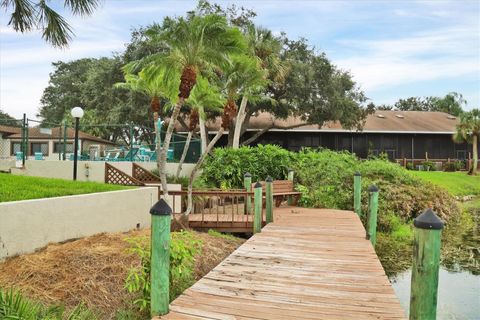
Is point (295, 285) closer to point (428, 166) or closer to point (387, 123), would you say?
point (428, 166)

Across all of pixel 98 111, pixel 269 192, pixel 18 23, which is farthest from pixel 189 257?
pixel 98 111

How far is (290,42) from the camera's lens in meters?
29.0

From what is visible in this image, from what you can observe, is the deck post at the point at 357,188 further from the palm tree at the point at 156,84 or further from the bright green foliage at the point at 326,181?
the palm tree at the point at 156,84

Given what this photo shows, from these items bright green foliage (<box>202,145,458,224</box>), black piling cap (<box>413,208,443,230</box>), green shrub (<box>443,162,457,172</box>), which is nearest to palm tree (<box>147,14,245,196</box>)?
black piling cap (<box>413,208,443,230</box>)

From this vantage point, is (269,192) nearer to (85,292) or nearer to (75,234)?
(75,234)

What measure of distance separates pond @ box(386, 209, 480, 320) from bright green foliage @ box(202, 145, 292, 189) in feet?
20.6

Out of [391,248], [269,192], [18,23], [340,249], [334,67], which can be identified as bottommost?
[391,248]

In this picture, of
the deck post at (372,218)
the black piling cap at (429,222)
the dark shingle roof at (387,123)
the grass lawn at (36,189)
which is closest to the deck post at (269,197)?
the deck post at (372,218)

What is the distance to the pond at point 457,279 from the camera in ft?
26.2

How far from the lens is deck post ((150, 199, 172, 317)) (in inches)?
165

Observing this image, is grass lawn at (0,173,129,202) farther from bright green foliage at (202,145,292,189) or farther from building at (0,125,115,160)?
building at (0,125,115,160)

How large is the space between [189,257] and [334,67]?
25.5 m

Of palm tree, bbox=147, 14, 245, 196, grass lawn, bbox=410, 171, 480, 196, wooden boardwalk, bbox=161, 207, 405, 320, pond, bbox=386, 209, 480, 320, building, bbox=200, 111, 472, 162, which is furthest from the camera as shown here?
building, bbox=200, 111, 472, 162

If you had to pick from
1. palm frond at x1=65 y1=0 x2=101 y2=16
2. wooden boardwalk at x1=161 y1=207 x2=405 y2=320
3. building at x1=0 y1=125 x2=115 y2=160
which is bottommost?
wooden boardwalk at x1=161 y1=207 x2=405 y2=320
